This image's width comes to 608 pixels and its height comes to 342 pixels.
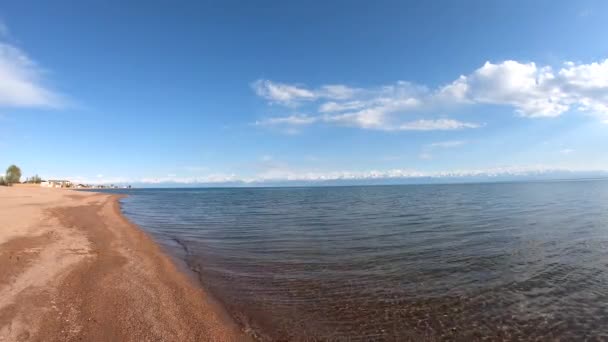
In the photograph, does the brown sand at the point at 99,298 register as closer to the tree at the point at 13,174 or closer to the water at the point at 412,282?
the water at the point at 412,282

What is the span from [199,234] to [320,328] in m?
18.2

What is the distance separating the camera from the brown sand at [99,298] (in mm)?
7812

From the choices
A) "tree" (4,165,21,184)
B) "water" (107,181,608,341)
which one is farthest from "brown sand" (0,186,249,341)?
"tree" (4,165,21,184)

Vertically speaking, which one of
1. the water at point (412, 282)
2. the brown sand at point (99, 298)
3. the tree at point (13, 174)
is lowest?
the water at point (412, 282)

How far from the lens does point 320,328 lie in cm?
877

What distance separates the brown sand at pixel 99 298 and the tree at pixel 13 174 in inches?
5633

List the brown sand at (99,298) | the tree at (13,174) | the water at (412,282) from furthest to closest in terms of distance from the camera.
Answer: the tree at (13,174), the water at (412,282), the brown sand at (99,298)

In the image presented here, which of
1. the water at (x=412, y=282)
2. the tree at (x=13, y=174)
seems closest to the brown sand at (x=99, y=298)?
the water at (x=412, y=282)

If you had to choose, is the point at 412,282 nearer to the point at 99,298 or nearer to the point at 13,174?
the point at 99,298

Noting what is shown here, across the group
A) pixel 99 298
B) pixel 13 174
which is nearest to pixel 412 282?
pixel 99 298

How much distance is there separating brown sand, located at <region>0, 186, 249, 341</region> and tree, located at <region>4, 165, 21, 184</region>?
143m

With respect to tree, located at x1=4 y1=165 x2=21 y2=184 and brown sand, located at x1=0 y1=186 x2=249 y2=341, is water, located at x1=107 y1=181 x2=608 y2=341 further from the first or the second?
tree, located at x1=4 y1=165 x2=21 y2=184

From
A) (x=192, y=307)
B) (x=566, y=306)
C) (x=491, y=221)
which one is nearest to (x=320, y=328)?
(x=192, y=307)

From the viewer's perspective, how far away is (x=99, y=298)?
32.2 ft
